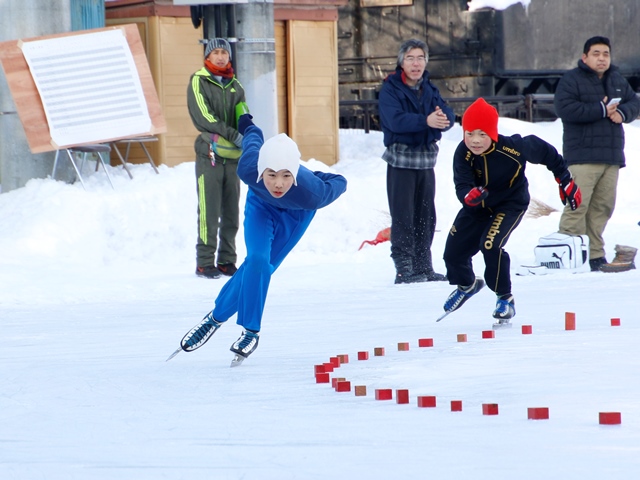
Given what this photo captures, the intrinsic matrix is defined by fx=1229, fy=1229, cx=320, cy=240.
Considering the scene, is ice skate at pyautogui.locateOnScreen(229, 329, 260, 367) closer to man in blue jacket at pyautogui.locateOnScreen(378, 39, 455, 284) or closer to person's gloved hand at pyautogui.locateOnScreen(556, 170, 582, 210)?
person's gloved hand at pyautogui.locateOnScreen(556, 170, 582, 210)

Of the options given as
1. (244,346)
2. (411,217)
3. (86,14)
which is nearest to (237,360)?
(244,346)

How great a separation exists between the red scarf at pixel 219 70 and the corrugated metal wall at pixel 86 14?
509 cm

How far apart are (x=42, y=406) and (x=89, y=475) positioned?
1.39 metres

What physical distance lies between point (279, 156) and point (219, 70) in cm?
452

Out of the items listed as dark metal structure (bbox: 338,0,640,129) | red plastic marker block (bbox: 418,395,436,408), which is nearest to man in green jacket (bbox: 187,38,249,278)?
red plastic marker block (bbox: 418,395,436,408)

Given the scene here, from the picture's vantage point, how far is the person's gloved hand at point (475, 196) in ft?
23.6

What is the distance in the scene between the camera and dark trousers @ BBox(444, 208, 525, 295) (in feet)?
24.0

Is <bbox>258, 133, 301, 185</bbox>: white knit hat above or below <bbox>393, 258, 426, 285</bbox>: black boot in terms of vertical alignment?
above

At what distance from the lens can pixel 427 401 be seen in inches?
193

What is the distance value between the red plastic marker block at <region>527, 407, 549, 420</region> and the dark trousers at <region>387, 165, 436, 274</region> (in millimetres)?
5274

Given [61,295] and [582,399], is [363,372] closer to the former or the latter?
[582,399]

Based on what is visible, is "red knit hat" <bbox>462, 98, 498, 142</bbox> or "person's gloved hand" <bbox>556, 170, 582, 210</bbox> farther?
"person's gloved hand" <bbox>556, 170, 582, 210</bbox>

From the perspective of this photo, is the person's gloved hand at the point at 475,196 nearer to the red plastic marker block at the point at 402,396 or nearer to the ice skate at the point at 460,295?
the ice skate at the point at 460,295

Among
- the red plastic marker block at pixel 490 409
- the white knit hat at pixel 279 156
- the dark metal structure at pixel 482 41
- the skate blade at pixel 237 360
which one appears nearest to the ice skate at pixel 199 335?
the skate blade at pixel 237 360
